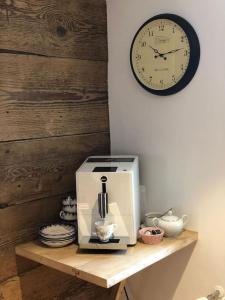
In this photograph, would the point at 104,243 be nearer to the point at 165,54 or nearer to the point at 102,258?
the point at 102,258

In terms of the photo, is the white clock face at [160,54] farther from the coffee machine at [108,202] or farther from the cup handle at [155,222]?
the cup handle at [155,222]

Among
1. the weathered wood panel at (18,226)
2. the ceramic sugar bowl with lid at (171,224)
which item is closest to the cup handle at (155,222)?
the ceramic sugar bowl with lid at (171,224)

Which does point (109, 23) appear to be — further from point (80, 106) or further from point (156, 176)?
point (156, 176)

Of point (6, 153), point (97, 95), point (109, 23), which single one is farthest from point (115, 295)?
point (109, 23)

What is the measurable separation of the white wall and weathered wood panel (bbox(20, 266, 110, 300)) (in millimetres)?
263

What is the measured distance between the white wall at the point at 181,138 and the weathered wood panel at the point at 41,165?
241 mm

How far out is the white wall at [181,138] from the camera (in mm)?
1621

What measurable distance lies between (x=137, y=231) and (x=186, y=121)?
0.54 meters

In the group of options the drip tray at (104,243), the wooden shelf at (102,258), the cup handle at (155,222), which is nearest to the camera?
the wooden shelf at (102,258)

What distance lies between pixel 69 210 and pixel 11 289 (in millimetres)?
421

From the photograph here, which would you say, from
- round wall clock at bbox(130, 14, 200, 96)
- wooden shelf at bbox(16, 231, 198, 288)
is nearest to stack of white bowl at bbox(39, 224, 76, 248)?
wooden shelf at bbox(16, 231, 198, 288)

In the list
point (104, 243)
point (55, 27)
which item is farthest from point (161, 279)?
point (55, 27)

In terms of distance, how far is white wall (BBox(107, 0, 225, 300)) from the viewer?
1.62 metres

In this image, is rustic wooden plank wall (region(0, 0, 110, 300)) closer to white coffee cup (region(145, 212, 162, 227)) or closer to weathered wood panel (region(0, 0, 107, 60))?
weathered wood panel (region(0, 0, 107, 60))
